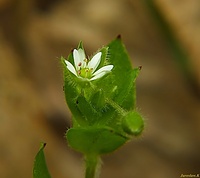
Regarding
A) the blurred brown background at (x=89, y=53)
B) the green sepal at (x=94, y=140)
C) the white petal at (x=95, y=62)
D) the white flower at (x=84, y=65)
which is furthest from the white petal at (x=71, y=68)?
the blurred brown background at (x=89, y=53)

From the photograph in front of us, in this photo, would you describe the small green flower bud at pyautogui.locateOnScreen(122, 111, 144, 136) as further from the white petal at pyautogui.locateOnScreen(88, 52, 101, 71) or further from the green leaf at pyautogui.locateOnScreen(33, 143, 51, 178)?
the green leaf at pyautogui.locateOnScreen(33, 143, 51, 178)

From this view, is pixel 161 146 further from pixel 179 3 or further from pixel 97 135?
pixel 97 135

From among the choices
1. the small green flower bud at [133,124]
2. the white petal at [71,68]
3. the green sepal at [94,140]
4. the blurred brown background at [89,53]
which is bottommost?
the small green flower bud at [133,124]

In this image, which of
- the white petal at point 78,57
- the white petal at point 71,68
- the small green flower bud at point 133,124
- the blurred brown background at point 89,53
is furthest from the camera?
the blurred brown background at point 89,53

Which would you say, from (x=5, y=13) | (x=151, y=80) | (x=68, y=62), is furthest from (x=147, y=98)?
(x=68, y=62)

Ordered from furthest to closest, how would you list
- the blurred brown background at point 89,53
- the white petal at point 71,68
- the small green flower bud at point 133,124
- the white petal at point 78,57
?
the blurred brown background at point 89,53
the white petal at point 78,57
the white petal at point 71,68
the small green flower bud at point 133,124

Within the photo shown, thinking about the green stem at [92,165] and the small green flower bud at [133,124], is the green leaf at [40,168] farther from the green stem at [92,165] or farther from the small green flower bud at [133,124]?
the small green flower bud at [133,124]
